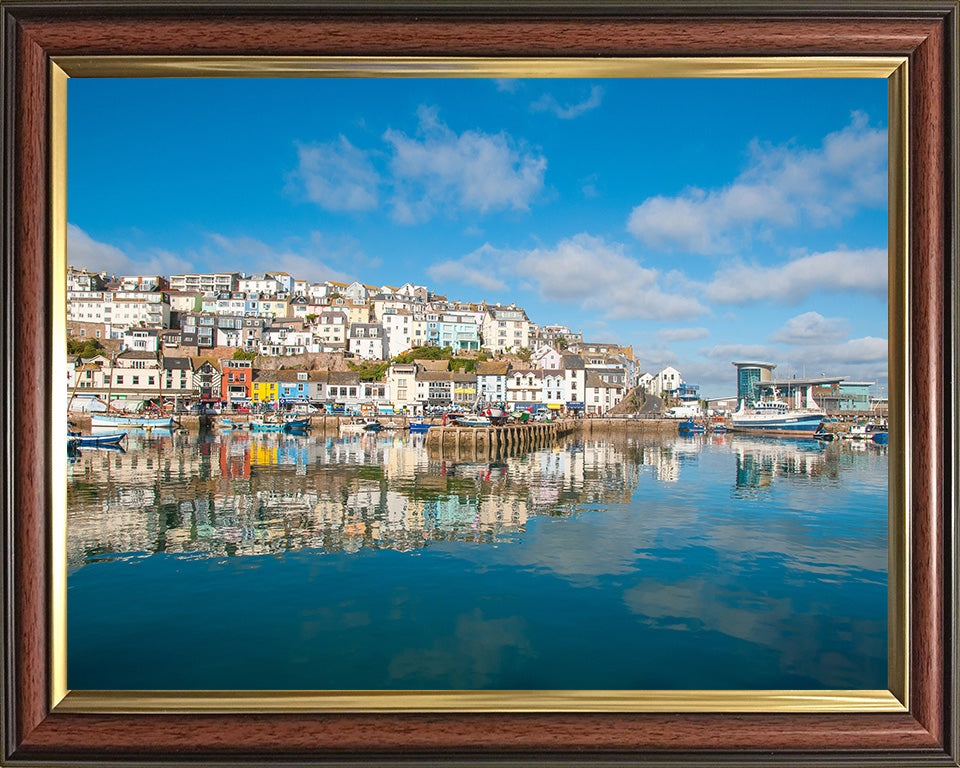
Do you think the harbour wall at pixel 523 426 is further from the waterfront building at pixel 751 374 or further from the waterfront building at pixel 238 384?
the waterfront building at pixel 751 374

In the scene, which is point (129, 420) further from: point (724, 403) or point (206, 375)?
point (724, 403)

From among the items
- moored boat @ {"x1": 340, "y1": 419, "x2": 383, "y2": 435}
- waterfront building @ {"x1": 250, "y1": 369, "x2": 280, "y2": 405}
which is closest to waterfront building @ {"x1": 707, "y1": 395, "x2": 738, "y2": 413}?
waterfront building @ {"x1": 250, "y1": 369, "x2": 280, "y2": 405}

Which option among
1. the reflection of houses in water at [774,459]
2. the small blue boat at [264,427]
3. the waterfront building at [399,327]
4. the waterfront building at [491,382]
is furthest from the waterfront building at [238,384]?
the reflection of houses in water at [774,459]

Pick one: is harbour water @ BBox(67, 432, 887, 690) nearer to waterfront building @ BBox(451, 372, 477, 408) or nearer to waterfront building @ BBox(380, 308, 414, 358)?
waterfront building @ BBox(380, 308, 414, 358)

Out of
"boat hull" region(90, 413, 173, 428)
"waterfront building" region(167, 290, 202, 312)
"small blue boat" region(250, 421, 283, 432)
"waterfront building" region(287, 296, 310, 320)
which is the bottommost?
"small blue boat" region(250, 421, 283, 432)

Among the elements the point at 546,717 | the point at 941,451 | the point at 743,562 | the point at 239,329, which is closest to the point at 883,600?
the point at 941,451
